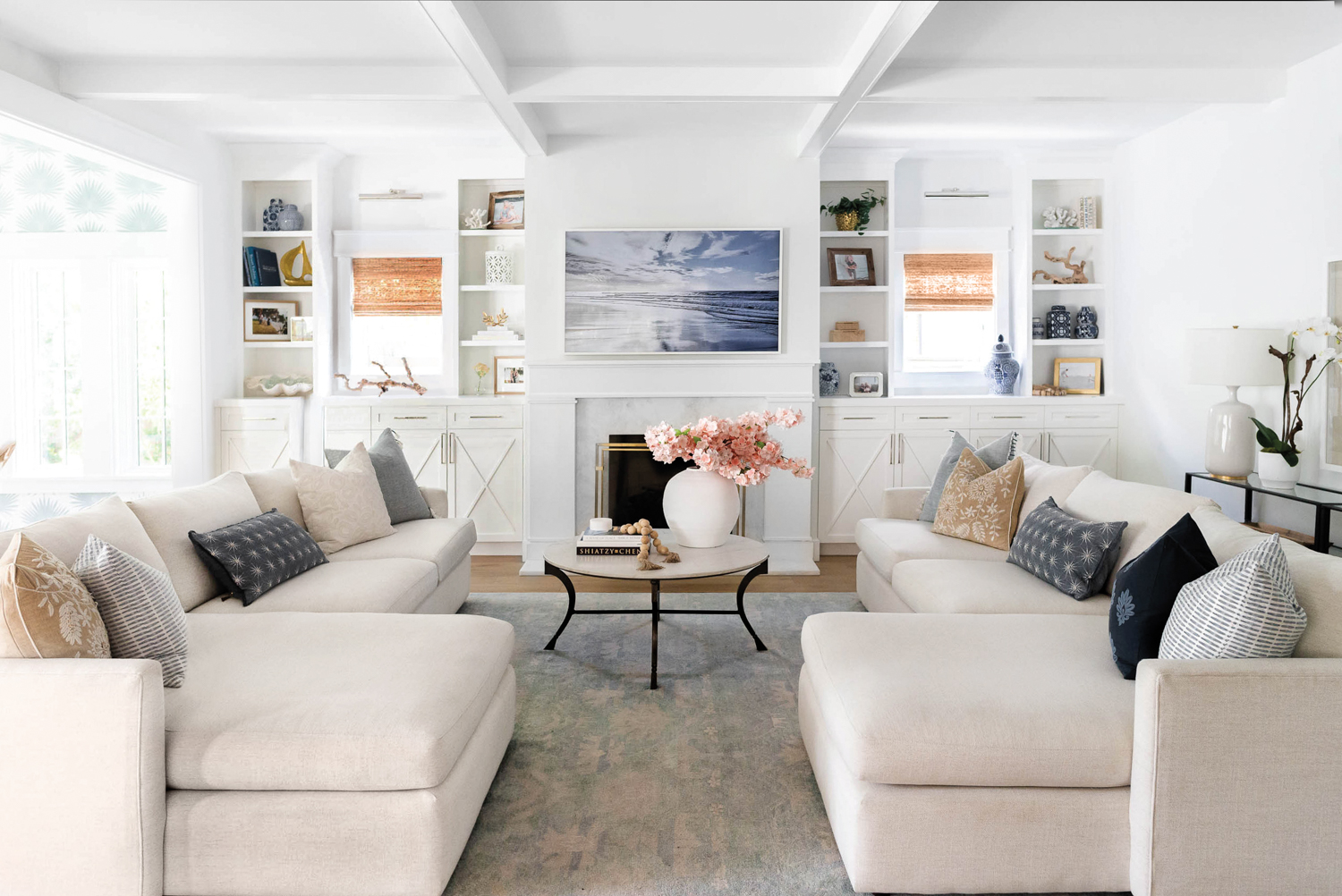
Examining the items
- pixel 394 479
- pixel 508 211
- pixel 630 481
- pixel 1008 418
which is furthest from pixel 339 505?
pixel 1008 418

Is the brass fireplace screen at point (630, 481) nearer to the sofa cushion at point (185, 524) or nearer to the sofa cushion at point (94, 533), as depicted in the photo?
the sofa cushion at point (185, 524)

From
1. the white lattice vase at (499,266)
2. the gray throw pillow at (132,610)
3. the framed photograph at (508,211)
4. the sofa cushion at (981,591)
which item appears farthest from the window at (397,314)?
the gray throw pillow at (132,610)

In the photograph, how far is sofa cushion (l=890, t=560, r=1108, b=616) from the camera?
2.84m

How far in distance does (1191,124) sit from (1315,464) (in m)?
1.98

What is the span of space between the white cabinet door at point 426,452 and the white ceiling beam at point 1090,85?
3.24 m

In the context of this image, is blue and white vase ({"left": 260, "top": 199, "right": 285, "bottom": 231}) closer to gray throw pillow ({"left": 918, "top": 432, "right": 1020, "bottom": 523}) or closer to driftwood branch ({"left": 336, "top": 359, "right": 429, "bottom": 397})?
driftwood branch ({"left": 336, "top": 359, "right": 429, "bottom": 397})

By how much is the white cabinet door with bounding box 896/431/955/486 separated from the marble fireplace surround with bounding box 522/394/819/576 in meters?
0.62

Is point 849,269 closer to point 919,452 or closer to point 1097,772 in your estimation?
point 919,452

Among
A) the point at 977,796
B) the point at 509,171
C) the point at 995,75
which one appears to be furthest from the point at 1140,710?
the point at 509,171

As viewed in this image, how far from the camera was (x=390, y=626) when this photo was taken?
8.08ft

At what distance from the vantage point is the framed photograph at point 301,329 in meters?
5.54

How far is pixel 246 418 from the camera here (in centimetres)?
527

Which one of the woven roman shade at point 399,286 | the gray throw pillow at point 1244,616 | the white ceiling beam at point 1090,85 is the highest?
the white ceiling beam at point 1090,85

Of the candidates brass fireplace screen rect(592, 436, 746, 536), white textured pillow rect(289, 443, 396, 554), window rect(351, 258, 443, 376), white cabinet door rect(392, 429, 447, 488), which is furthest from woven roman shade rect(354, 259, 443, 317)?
white textured pillow rect(289, 443, 396, 554)
